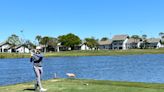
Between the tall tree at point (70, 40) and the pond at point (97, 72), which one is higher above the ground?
the tall tree at point (70, 40)

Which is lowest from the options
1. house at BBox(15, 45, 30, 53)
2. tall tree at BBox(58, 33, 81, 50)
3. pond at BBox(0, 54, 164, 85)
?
pond at BBox(0, 54, 164, 85)

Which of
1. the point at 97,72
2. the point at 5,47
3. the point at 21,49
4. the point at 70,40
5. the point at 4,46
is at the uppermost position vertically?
the point at 70,40

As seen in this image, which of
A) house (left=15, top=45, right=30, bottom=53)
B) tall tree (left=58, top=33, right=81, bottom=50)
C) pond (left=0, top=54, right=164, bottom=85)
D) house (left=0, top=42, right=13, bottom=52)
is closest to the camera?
pond (left=0, top=54, right=164, bottom=85)

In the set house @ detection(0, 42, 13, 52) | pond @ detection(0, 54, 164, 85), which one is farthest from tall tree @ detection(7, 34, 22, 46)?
pond @ detection(0, 54, 164, 85)

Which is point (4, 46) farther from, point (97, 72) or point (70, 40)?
point (97, 72)

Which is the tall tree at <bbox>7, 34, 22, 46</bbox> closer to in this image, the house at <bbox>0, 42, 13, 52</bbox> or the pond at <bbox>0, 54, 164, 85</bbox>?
the house at <bbox>0, 42, 13, 52</bbox>

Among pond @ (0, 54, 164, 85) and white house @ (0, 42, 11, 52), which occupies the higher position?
white house @ (0, 42, 11, 52)

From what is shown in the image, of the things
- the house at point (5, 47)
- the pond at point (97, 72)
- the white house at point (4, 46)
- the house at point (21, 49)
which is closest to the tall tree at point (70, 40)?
the house at point (21, 49)

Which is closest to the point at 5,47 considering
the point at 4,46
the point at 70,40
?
the point at 4,46

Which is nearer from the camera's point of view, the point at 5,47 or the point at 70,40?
the point at 5,47

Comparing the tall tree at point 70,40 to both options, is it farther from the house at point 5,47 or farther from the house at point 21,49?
the house at point 5,47

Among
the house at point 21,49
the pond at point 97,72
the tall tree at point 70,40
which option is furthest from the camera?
the tall tree at point 70,40

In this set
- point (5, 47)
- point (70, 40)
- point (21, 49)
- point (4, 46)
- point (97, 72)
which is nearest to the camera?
point (97, 72)

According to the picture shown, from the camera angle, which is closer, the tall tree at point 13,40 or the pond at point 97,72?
the pond at point 97,72
